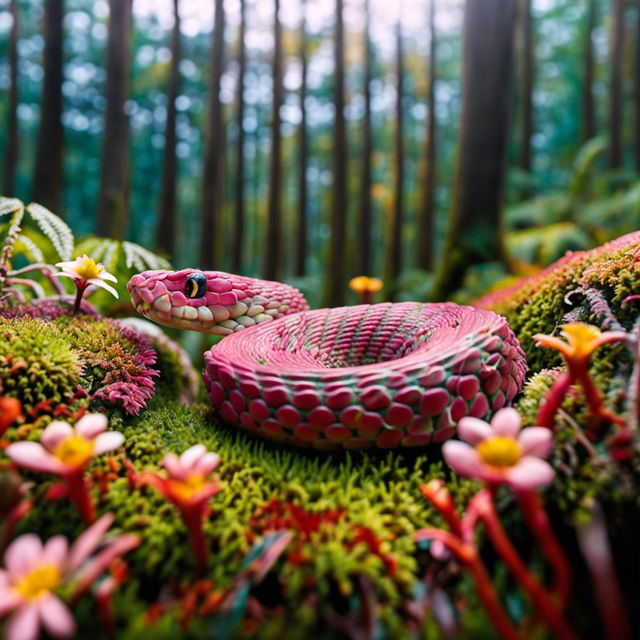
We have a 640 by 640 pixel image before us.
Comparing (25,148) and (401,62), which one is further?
(25,148)

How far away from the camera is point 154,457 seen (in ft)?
5.44

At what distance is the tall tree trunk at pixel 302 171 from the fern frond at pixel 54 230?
8902 mm

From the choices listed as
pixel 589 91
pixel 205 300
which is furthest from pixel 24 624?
pixel 589 91

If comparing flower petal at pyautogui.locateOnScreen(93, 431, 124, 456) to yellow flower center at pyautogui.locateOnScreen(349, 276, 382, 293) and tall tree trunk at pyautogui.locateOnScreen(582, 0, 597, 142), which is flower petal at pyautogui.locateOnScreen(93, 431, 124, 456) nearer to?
yellow flower center at pyautogui.locateOnScreen(349, 276, 382, 293)

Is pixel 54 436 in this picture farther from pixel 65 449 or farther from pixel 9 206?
pixel 9 206

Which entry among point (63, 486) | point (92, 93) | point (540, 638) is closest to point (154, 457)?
point (63, 486)

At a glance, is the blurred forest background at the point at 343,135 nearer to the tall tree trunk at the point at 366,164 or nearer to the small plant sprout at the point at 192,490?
the tall tree trunk at the point at 366,164

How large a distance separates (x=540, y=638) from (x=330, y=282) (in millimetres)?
9018

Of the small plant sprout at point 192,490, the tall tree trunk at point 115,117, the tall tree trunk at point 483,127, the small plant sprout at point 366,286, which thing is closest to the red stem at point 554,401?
the small plant sprout at point 192,490

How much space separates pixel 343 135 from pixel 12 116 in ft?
26.1

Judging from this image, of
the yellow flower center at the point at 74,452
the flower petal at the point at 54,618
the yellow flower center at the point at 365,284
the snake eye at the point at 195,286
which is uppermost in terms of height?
the snake eye at the point at 195,286

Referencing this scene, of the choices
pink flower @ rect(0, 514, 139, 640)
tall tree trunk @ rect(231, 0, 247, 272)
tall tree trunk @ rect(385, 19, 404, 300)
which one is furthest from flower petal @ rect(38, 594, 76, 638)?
tall tree trunk @ rect(385, 19, 404, 300)

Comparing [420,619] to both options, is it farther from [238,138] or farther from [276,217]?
[238,138]

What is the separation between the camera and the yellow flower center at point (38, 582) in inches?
37.1
